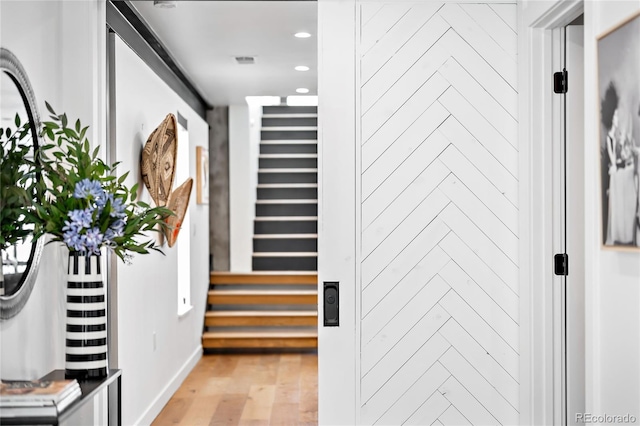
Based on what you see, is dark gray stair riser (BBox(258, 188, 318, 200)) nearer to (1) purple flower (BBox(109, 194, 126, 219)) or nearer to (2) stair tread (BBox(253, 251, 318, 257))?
(2) stair tread (BBox(253, 251, 318, 257))

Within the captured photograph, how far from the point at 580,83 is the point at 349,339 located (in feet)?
4.54

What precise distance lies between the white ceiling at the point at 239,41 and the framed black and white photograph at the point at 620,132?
2.13 metres

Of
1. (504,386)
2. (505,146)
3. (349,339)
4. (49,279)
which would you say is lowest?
(504,386)

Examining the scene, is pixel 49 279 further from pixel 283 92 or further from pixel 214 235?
pixel 214 235

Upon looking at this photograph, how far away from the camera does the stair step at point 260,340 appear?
6707 mm

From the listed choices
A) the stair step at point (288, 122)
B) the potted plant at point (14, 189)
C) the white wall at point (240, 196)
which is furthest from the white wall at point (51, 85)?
the stair step at point (288, 122)

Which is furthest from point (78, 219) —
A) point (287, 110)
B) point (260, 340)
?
point (287, 110)

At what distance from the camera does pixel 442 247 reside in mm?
2902

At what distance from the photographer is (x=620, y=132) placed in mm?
2086

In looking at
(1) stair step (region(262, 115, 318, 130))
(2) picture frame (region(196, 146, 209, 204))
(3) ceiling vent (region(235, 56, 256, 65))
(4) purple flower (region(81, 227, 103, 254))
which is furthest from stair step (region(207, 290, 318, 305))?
(4) purple flower (region(81, 227, 103, 254))

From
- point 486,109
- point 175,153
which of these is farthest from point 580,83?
point 175,153

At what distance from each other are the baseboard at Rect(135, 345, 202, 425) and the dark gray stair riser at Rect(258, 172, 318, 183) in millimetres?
2784

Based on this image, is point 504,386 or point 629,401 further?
point 504,386

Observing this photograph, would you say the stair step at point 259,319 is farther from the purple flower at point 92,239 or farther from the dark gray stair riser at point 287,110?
the purple flower at point 92,239
